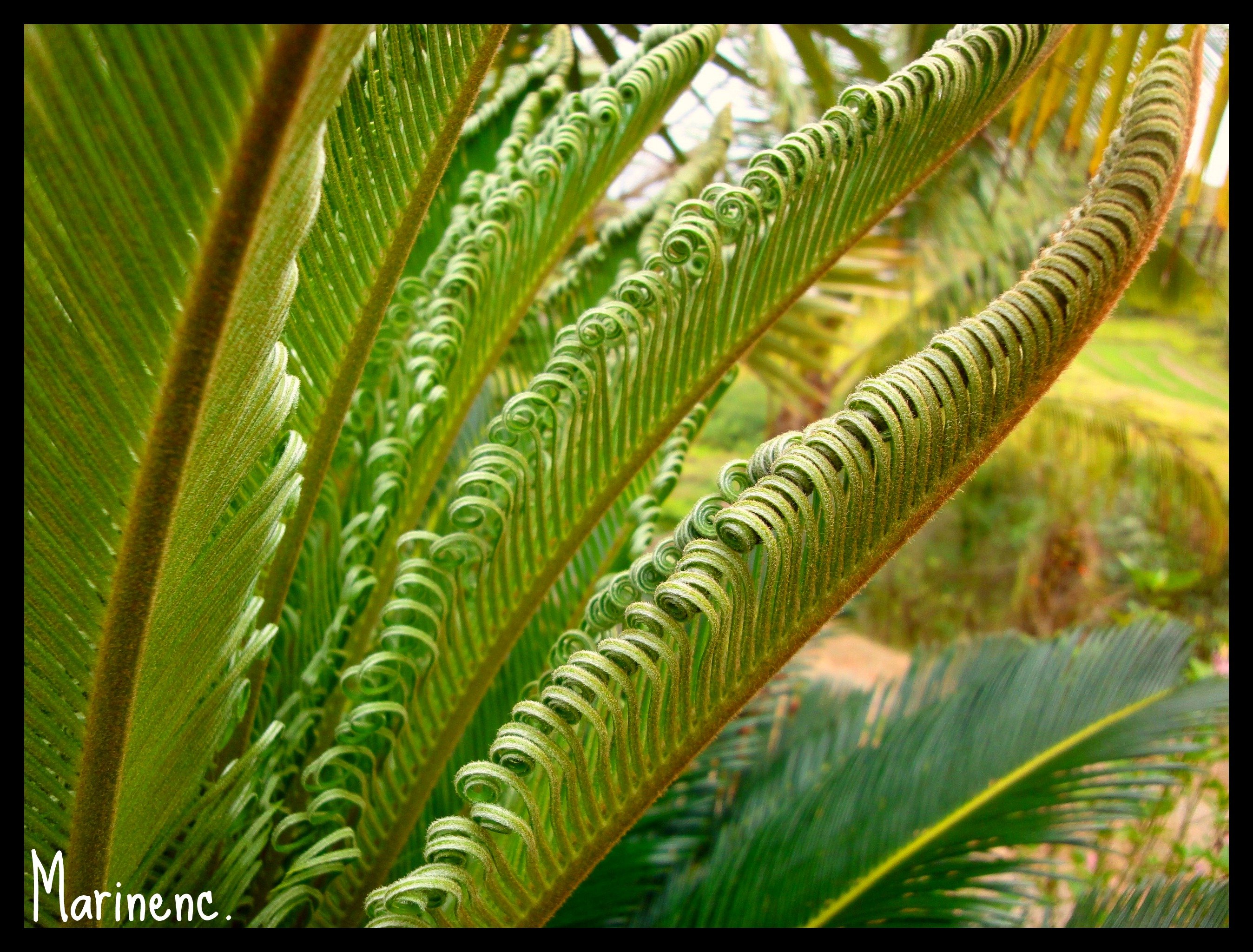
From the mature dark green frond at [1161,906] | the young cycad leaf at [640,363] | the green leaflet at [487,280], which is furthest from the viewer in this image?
the mature dark green frond at [1161,906]

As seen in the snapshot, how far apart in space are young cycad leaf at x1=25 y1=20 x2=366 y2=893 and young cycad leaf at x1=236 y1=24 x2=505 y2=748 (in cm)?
15

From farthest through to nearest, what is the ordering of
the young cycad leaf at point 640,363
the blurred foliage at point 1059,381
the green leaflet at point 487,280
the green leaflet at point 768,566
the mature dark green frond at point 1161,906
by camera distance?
1. the blurred foliage at point 1059,381
2. the mature dark green frond at point 1161,906
3. the green leaflet at point 487,280
4. the young cycad leaf at point 640,363
5. the green leaflet at point 768,566

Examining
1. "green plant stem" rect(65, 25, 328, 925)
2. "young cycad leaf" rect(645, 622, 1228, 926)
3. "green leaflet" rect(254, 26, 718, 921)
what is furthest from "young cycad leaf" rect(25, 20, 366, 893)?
"young cycad leaf" rect(645, 622, 1228, 926)

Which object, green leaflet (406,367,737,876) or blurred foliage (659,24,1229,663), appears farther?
blurred foliage (659,24,1229,663)

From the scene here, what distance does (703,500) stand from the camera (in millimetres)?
580

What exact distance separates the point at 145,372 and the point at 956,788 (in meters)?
1.10

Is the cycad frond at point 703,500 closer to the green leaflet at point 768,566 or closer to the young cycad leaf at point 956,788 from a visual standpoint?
the green leaflet at point 768,566

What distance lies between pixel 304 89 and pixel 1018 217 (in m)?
3.39

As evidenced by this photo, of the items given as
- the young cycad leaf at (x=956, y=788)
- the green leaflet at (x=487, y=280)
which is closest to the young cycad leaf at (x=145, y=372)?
the green leaflet at (x=487, y=280)

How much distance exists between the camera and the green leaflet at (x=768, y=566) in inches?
20.9

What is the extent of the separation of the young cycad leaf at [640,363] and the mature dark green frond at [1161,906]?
851 millimetres

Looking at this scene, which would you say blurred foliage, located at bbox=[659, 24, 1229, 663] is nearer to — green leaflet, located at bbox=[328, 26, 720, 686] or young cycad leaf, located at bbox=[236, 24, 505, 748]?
green leaflet, located at bbox=[328, 26, 720, 686]

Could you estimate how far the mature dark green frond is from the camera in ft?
3.33
